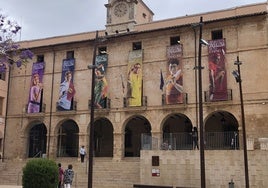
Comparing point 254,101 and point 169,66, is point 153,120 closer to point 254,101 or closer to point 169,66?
point 169,66

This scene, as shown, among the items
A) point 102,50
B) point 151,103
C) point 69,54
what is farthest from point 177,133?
point 69,54

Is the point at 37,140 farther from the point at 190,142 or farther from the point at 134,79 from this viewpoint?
the point at 190,142

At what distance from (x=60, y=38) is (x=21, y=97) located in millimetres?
7027

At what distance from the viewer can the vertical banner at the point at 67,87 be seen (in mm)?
36562

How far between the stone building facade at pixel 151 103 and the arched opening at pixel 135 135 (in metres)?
0.10

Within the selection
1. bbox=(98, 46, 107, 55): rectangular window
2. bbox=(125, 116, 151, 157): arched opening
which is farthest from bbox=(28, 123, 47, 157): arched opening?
bbox=(98, 46, 107, 55): rectangular window

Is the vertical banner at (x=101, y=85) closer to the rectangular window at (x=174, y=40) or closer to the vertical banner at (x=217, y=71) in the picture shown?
the rectangular window at (x=174, y=40)

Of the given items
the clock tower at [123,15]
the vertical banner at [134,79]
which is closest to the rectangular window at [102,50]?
the clock tower at [123,15]

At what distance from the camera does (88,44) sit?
37406 mm

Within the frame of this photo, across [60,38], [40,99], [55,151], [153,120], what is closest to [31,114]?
[40,99]

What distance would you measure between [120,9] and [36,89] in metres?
11.4

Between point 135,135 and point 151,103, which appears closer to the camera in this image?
point 151,103

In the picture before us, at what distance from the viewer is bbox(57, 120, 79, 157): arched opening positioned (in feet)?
130

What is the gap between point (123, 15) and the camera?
129ft
